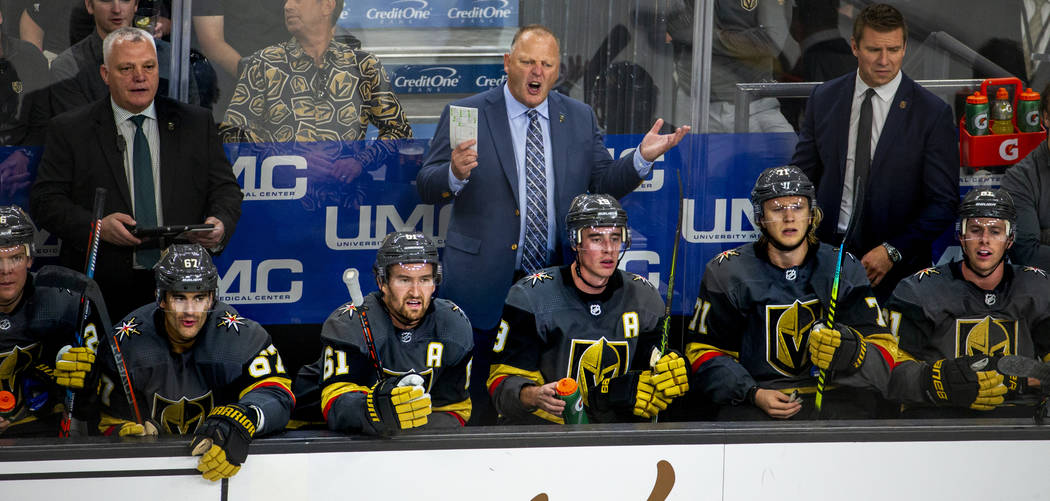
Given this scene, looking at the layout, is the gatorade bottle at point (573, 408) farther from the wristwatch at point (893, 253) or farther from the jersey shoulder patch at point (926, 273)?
the wristwatch at point (893, 253)

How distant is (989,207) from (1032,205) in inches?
17.8

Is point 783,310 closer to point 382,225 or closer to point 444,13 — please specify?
point 382,225

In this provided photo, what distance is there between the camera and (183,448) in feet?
10.2

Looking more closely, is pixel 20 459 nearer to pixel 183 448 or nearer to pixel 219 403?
pixel 183 448

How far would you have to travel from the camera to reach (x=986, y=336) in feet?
13.0

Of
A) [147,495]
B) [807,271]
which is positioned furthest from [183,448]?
[807,271]

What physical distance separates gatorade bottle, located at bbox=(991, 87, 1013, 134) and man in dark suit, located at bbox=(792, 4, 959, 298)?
235mm

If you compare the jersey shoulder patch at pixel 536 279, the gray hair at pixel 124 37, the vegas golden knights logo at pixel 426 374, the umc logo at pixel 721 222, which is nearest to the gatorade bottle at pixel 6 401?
the vegas golden knights logo at pixel 426 374

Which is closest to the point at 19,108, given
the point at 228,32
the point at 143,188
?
the point at 143,188

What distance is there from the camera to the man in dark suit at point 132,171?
4.11 metres

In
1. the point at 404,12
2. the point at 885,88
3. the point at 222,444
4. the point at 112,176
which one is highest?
the point at 404,12

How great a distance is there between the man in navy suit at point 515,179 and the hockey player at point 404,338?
0.53 m

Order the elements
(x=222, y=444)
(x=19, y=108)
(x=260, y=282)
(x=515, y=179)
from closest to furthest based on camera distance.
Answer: (x=222, y=444)
(x=19, y=108)
(x=515, y=179)
(x=260, y=282)

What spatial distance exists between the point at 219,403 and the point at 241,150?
1.18m
